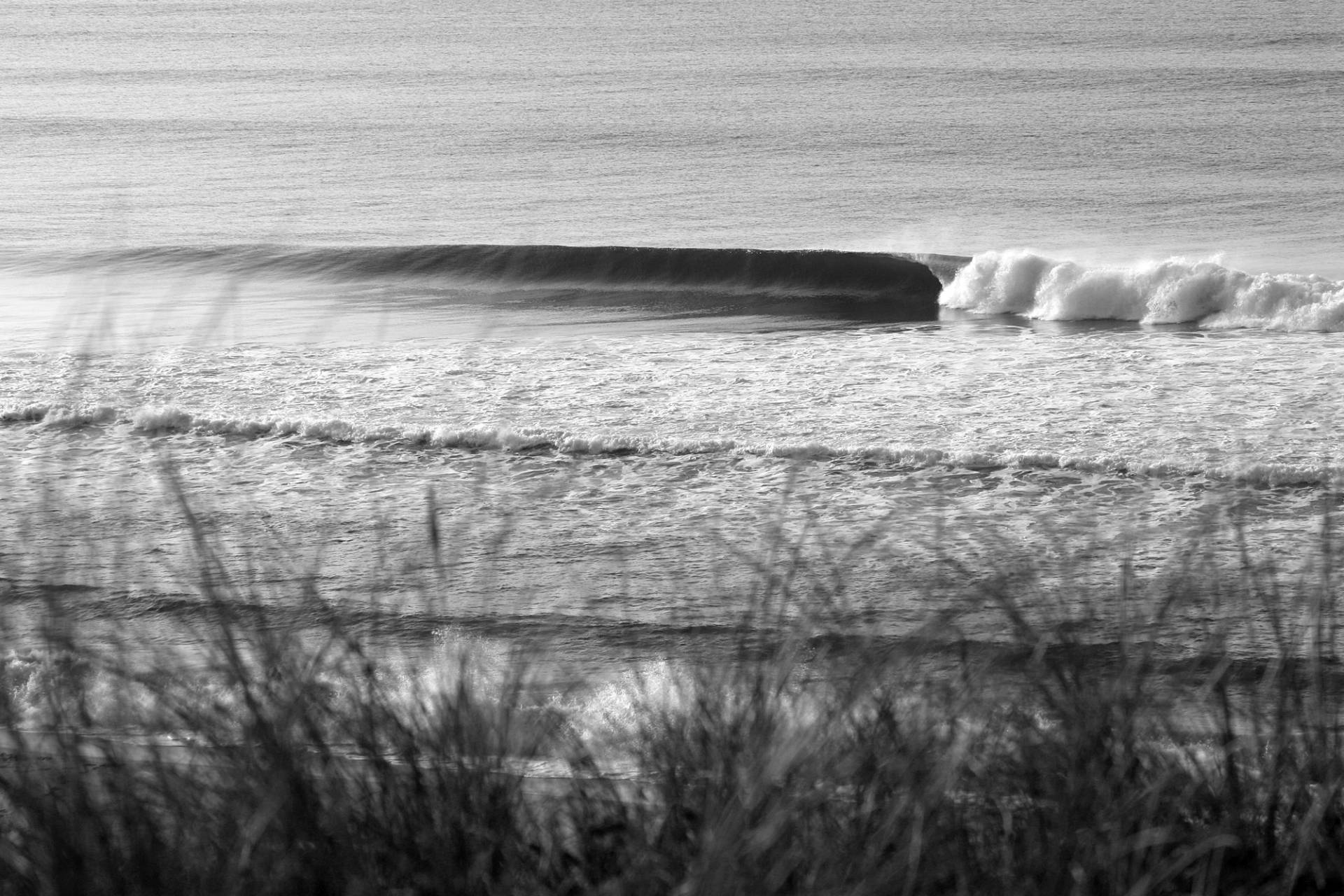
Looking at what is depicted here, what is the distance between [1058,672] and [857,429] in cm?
581

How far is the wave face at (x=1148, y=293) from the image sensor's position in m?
11.4

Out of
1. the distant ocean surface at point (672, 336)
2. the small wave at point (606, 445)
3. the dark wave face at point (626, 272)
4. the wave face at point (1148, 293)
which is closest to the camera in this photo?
the distant ocean surface at point (672, 336)

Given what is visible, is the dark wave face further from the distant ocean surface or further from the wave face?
the wave face

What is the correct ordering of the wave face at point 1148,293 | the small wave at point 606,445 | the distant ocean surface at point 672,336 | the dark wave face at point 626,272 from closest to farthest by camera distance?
1. the distant ocean surface at point 672,336
2. the small wave at point 606,445
3. the wave face at point 1148,293
4. the dark wave face at point 626,272

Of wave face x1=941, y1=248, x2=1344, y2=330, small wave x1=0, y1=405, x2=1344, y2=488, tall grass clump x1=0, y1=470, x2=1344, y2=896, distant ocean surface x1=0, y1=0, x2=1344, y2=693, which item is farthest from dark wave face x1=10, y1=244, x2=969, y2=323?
tall grass clump x1=0, y1=470, x2=1344, y2=896

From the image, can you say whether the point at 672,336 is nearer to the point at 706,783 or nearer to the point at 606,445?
the point at 606,445

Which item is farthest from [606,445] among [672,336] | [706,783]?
[706,783]

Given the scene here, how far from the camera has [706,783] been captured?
233 centimetres

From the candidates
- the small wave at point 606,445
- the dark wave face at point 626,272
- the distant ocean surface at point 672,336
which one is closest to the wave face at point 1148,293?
the distant ocean surface at point 672,336

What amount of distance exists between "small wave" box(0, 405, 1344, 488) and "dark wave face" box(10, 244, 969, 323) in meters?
5.12

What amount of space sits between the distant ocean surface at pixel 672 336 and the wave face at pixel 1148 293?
0.15ft

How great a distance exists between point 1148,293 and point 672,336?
403 cm

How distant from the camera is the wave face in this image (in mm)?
11414

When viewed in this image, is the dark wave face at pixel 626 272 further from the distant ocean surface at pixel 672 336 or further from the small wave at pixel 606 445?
the small wave at pixel 606 445
